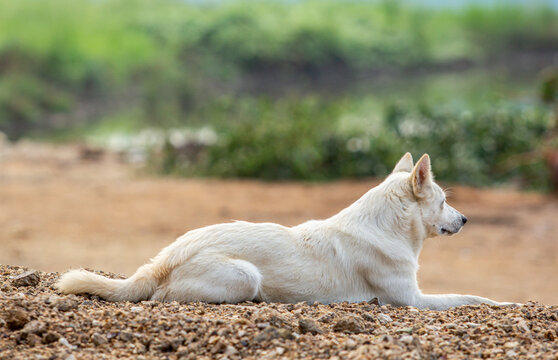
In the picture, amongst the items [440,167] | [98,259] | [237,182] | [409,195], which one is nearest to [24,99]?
[237,182]

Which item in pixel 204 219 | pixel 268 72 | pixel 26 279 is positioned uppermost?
pixel 268 72

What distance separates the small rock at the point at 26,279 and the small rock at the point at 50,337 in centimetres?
108

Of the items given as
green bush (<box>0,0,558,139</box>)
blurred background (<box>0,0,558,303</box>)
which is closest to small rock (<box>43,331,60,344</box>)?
blurred background (<box>0,0,558,303</box>)

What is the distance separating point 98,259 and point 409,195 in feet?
17.5

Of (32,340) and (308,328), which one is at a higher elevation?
(308,328)

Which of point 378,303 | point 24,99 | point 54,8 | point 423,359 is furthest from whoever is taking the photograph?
point 54,8

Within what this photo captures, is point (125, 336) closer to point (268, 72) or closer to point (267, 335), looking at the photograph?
point (267, 335)

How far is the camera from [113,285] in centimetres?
475

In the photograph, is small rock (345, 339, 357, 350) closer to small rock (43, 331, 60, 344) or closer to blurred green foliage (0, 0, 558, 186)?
Answer: small rock (43, 331, 60, 344)

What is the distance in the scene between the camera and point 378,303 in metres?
5.06

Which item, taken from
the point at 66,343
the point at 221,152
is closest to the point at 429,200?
the point at 66,343

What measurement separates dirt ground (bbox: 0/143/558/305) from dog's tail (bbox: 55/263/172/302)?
422 cm

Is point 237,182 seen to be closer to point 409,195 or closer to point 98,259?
point 98,259

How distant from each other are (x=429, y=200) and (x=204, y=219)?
274 inches
